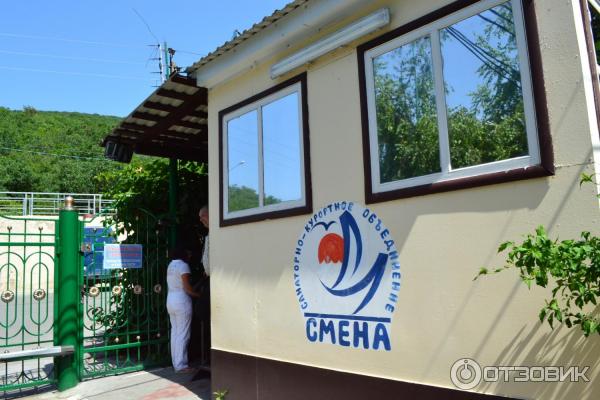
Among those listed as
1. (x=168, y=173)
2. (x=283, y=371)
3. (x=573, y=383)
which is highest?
(x=168, y=173)

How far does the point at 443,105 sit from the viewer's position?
3.49 metres

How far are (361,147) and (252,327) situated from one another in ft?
7.26

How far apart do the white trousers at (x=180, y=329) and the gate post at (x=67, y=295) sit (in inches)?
47.5

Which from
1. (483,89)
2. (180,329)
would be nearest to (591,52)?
(483,89)

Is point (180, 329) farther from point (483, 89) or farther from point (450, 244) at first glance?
point (483, 89)

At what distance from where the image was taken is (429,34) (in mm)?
3598

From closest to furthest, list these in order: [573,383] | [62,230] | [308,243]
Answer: [573,383]
[308,243]
[62,230]

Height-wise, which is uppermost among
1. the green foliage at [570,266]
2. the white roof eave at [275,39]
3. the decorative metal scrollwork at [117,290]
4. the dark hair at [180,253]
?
the white roof eave at [275,39]

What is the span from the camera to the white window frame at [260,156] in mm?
4561

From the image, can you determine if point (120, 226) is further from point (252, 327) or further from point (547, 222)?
point (547, 222)

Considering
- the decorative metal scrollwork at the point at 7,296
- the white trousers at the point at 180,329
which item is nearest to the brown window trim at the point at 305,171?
the white trousers at the point at 180,329

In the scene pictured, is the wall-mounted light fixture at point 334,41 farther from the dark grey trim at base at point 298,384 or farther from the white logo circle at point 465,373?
the dark grey trim at base at point 298,384

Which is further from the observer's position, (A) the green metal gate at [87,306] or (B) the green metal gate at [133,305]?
(B) the green metal gate at [133,305]

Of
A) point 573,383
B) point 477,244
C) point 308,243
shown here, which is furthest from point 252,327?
point 573,383
